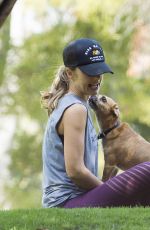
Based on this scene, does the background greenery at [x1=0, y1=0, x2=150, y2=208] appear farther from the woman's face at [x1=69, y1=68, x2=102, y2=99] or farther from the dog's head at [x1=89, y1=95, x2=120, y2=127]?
the woman's face at [x1=69, y1=68, x2=102, y2=99]

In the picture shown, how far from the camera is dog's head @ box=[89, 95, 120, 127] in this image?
7910 mm

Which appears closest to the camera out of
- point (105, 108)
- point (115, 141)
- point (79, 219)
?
point (79, 219)

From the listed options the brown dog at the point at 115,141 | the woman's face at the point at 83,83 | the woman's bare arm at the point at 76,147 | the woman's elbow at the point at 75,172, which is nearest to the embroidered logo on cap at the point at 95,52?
the woman's face at the point at 83,83

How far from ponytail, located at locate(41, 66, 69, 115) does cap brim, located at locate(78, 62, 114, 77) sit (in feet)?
0.68

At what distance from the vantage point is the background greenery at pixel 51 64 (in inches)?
698

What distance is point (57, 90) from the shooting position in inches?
243

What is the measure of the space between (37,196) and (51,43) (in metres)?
5.61

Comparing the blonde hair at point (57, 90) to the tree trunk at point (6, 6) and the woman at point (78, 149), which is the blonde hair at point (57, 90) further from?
the tree trunk at point (6, 6)

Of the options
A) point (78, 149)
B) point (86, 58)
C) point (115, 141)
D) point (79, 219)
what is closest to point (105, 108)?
point (115, 141)

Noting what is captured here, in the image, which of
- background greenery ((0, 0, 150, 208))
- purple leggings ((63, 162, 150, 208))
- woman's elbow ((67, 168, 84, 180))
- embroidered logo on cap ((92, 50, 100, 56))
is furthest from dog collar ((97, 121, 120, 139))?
background greenery ((0, 0, 150, 208))

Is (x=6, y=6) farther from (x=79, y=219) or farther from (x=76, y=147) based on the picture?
(x=79, y=219)

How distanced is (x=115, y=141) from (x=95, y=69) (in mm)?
2206

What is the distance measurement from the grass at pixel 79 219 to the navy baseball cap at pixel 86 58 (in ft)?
3.61

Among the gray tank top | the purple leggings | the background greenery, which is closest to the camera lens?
the purple leggings
